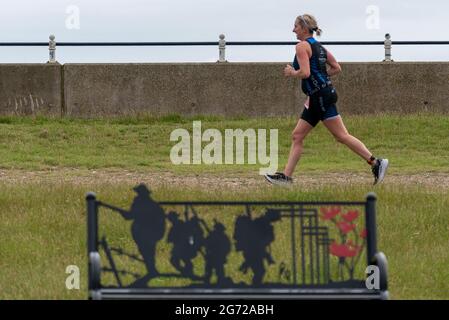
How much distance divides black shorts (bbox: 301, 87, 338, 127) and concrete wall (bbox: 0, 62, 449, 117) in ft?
28.0

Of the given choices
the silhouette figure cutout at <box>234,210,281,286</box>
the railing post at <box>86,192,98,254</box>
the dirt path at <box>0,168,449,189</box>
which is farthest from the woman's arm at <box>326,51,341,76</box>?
the railing post at <box>86,192,98,254</box>

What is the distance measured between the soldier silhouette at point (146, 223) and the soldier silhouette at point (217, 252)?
22 cm

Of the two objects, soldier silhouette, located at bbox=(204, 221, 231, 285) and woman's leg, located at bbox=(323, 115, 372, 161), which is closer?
soldier silhouette, located at bbox=(204, 221, 231, 285)

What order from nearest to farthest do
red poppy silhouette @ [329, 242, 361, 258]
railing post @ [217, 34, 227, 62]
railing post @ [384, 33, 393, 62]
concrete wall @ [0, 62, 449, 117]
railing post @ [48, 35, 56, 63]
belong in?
red poppy silhouette @ [329, 242, 361, 258] < concrete wall @ [0, 62, 449, 117] < railing post @ [217, 34, 227, 62] < railing post @ [384, 33, 393, 62] < railing post @ [48, 35, 56, 63]

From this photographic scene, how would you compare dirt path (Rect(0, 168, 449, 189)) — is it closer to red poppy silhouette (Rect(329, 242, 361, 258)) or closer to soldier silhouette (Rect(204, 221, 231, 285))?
red poppy silhouette (Rect(329, 242, 361, 258))

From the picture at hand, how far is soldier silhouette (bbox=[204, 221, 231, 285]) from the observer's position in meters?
4.89

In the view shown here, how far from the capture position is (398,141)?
17.4m

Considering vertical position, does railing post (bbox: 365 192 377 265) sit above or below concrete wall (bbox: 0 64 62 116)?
below

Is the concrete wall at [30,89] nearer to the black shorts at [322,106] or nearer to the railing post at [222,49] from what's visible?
the railing post at [222,49]

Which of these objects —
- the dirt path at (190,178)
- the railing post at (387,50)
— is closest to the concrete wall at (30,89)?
the dirt path at (190,178)

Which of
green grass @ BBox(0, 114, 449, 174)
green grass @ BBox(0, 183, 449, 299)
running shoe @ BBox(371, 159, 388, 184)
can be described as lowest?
green grass @ BBox(0, 183, 449, 299)

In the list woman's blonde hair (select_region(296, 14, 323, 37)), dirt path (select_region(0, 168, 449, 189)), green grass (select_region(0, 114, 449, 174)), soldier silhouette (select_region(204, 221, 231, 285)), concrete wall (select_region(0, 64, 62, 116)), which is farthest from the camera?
concrete wall (select_region(0, 64, 62, 116))

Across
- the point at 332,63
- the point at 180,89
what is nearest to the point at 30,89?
the point at 180,89

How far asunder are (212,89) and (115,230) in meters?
11.4
